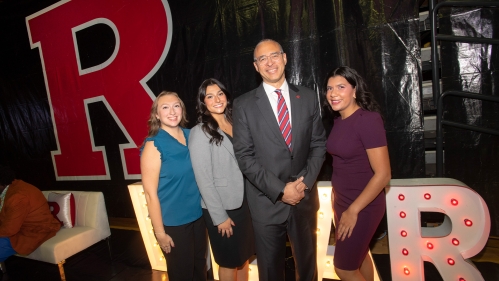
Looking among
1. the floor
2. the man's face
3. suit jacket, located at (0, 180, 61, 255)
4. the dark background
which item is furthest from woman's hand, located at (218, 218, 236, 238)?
suit jacket, located at (0, 180, 61, 255)

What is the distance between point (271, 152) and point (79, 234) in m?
2.40

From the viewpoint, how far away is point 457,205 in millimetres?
1647

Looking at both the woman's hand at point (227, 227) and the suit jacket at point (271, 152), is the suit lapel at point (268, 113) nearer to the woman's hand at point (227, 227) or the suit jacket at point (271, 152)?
the suit jacket at point (271, 152)

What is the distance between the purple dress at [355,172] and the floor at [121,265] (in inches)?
36.0

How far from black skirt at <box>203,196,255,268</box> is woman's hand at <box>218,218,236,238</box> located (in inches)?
1.1

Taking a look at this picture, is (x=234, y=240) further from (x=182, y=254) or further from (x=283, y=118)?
(x=283, y=118)

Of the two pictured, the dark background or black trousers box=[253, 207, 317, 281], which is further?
the dark background

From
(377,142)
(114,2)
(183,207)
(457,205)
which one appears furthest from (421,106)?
(114,2)

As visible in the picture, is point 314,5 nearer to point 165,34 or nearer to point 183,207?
point 165,34

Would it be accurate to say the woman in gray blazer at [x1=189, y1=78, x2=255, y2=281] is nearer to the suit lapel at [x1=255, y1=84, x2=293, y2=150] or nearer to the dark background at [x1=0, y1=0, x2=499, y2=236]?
the suit lapel at [x1=255, y1=84, x2=293, y2=150]

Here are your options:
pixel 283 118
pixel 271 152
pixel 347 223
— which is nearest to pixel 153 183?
pixel 271 152

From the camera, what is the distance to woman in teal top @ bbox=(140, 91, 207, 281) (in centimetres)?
167

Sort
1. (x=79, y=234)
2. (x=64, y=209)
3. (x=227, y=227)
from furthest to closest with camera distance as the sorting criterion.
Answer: (x=64, y=209), (x=79, y=234), (x=227, y=227)

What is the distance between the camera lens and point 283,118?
5.03ft
